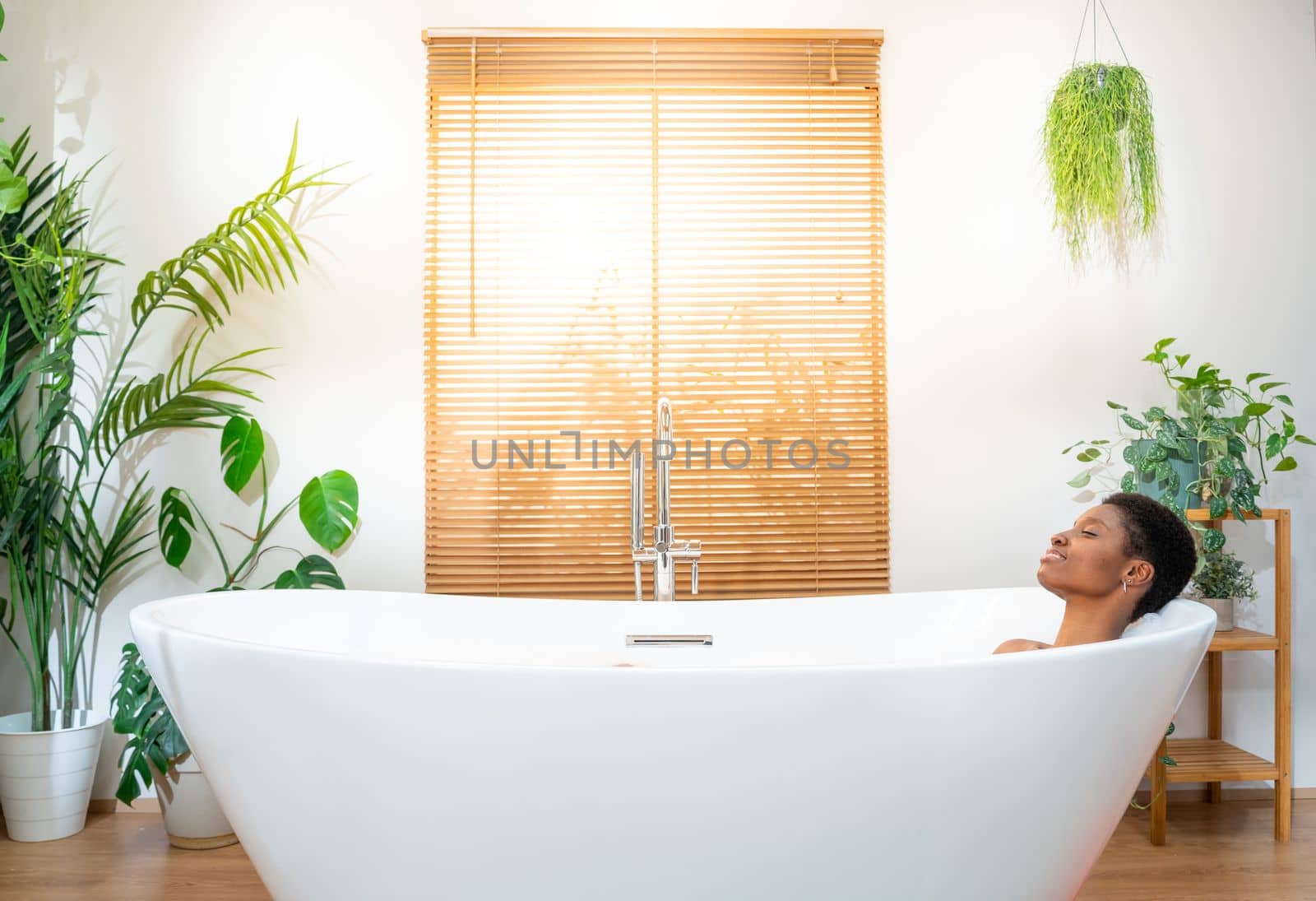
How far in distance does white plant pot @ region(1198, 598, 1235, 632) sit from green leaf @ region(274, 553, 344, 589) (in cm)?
237

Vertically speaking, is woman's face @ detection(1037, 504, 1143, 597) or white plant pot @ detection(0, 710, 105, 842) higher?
woman's face @ detection(1037, 504, 1143, 597)

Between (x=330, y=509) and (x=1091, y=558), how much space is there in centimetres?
196

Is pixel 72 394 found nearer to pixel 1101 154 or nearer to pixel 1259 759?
pixel 1101 154

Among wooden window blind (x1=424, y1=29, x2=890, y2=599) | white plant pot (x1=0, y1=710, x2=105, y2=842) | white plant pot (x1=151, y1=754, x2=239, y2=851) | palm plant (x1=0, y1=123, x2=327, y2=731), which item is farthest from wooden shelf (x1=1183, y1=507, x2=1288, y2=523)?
white plant pot (x1=0, y1=710, x2=105, y2=842)

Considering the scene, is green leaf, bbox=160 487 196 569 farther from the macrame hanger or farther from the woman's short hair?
the macrame hanger

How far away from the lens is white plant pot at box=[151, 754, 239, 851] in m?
2.38

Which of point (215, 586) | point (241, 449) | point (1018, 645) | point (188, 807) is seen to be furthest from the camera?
point (215, 586)

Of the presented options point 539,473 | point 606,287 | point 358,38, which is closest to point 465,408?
point 539,473

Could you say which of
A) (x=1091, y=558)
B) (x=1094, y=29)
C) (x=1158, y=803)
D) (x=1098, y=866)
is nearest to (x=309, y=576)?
(x=1091, y=558)

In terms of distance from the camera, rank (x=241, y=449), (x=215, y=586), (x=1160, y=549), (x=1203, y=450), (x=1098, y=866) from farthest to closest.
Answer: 1. (x=215, y=586)
2. (x=241, y=449)
3. (x=1203, y=450)
4. (x=1098, y=866)
5. (x=1160, y=549)

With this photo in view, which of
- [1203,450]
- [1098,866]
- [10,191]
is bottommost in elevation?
[1098,866]

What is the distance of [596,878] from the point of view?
4.81ft

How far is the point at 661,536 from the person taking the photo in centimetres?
250

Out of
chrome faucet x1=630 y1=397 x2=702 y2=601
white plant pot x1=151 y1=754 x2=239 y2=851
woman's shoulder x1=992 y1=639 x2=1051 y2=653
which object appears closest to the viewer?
woman's shoulder x1=992 y1=639 x2=1051 y2=653
